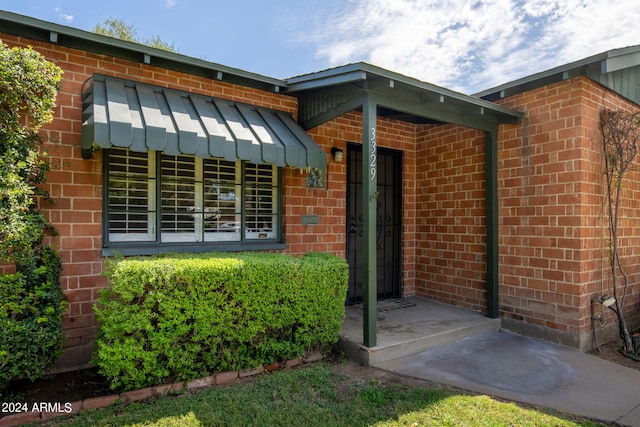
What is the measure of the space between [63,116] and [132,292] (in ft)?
7.18

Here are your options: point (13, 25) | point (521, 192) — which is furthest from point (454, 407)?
point (13, 25)

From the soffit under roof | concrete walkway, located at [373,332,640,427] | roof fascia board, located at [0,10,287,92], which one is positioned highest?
roof fascia board, located at [0,10,287,92]

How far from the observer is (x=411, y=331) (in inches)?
192

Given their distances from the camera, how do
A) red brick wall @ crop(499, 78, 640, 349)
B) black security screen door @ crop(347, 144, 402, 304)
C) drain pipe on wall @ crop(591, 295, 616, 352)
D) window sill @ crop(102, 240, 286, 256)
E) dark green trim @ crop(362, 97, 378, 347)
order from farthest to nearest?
black security screen door @ crop(347, 144, 402, 304) < drain pipe on wall @ crop(591, 295, 616, 352) < red brick wall @ crop(499, 78, 640, 349) < dark green trim @ crop(362, 97, 378, 347) < window sill @ crop(102, 240, 286, 256)

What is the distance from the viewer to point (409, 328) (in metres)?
5.00

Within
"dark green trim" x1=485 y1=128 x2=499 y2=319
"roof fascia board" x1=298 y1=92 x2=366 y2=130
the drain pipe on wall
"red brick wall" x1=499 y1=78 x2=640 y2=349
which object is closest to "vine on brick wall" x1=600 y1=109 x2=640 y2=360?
the drain pipe on wall

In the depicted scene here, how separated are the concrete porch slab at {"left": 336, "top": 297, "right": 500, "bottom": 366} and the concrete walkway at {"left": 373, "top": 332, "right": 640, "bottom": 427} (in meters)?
0.11

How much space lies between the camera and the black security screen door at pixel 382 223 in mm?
6348

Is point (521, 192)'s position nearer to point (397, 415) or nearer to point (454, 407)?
point (454, 407)

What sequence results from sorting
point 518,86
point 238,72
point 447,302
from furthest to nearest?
point 447,302, point 518,86, point 238,72

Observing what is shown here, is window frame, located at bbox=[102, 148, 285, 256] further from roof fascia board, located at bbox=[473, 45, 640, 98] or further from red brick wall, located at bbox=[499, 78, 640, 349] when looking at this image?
roof fascia board, located at bbox=[473, 45, 640, 98]

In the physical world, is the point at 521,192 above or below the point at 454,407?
above

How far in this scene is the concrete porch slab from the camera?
4.30 m

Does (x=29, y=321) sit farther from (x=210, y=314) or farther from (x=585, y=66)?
(x=585, y=66)
